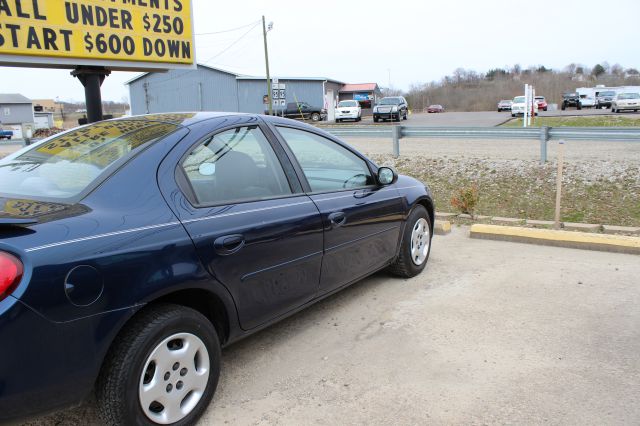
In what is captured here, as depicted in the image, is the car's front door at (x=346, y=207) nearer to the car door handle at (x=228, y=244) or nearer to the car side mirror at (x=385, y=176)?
the car side mirror at (x=385, y=176)

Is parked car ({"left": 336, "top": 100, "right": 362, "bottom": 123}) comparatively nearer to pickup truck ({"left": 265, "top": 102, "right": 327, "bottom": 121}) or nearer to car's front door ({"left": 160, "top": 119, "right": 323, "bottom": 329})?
pickup truck ({"left": 265, "top": 102, "right": 327, "bottom": 121})

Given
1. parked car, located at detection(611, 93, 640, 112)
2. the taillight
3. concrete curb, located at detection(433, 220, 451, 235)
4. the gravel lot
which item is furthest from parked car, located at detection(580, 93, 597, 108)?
the taillight

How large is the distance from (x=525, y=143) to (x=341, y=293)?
9.87 m

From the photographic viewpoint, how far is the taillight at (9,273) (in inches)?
75.1

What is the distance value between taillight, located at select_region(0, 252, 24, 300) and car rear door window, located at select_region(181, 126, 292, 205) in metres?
0.96

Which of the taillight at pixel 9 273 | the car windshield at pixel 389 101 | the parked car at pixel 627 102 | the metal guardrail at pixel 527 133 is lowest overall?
the taillight at pixel 9 273

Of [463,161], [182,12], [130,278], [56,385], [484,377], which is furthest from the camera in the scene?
[463,161]

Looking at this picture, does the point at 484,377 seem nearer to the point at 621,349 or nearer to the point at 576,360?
the point at 576,360

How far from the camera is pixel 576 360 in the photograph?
3.28 m

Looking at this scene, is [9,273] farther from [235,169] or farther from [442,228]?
[442,228]

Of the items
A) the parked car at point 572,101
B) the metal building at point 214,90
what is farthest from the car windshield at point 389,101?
the parked car at point 572,101

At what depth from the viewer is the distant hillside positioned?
79.3m

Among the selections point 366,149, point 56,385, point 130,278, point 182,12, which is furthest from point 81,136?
point 366,149

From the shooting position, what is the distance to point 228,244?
2732mm
